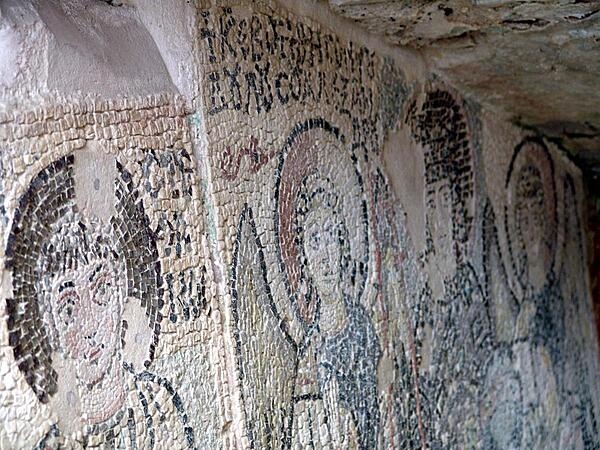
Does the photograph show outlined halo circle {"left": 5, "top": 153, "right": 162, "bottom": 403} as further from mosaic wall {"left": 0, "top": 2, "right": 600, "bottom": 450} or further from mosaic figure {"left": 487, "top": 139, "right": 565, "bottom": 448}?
mosaic figure {"left": 487, "top": 139, "right": 565, "bottom": 448}

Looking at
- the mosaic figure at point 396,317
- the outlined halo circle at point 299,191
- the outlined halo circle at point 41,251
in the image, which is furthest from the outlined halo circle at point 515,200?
the outlined halo circle at point 41,251

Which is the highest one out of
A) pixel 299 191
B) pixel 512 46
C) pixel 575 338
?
pixel 512 46

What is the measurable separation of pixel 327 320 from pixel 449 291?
1.73 ft

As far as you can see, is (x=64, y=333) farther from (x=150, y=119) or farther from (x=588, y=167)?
(x=588, y=167)

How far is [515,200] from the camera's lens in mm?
2256

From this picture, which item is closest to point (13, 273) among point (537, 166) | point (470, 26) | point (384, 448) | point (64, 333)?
point (64, 333)

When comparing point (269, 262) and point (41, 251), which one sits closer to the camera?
point (41, 251)

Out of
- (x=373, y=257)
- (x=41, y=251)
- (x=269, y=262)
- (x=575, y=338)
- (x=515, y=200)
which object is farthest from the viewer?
(x=575, y=338)

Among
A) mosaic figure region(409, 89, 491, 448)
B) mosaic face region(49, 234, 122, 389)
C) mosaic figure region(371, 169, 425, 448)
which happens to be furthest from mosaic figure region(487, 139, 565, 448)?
mosaic face region(49, 234, 122, 389)

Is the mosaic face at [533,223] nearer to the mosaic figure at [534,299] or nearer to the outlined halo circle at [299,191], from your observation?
the mosaic figure at [534,299]

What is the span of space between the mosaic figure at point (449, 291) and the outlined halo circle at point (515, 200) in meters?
0.21

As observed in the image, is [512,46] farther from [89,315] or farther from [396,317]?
[89,315]

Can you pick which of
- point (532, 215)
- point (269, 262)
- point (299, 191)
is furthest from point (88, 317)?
point (532, 215)

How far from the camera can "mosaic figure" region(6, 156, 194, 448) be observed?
933 mm
